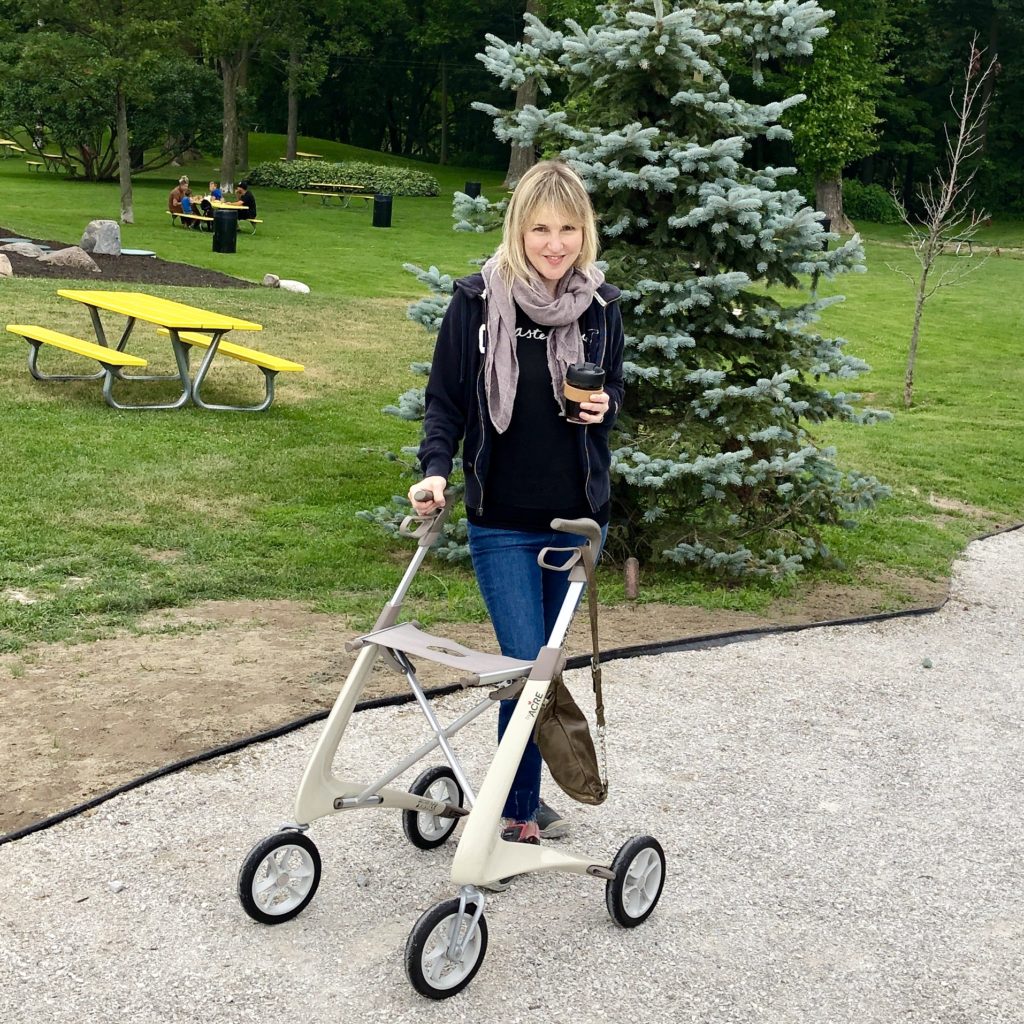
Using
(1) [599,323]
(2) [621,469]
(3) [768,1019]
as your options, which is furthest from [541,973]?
(2) [621,469]

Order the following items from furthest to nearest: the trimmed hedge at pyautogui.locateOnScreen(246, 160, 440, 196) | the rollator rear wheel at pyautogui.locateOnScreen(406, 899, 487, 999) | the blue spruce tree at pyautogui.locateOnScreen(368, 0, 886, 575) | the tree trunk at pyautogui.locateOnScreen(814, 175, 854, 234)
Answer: the tree trunk at pyautogui.locateOnScreen(814, 175, 854, 234) → the trimmed hedge at pyautogui.locateOnScreen(246, 160, 440, 196) → the blue spruce tree at pyautogui.locateOnScreen(368, 0, 886, 575) → the rollator rear wheel at pyautogui.locateOnScreen(406, 899, 487, 999)

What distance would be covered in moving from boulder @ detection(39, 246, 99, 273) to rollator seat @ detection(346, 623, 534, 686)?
1638 centimetres

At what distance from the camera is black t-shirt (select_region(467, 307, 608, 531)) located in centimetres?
391

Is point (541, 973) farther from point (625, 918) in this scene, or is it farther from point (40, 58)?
point (40, 58)

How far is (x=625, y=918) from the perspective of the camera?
3938 millimetres

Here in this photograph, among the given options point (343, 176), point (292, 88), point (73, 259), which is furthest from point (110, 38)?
point (292, 88)

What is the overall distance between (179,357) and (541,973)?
334 inches

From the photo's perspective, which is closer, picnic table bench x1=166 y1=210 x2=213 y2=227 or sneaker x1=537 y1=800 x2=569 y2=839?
sneaker x1=537 y1=800 x2=569 y2=839

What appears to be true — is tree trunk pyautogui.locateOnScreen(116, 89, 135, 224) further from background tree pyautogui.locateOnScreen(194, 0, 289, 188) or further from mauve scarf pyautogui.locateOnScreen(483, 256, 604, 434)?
mauve scarf pyautogui.locateOnScreen(483, 256, 604, 434)

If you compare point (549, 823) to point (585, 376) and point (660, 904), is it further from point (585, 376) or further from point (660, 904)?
point (585, 376)

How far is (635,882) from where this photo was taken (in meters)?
3.97

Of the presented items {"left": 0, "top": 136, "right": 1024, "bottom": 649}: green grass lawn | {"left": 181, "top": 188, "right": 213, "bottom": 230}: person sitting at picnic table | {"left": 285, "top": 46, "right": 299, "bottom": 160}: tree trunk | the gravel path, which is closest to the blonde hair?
the gravel path

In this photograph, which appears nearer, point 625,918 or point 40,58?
point 625,918

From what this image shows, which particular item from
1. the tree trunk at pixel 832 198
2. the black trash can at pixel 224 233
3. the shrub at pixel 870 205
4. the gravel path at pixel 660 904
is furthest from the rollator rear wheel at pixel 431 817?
the shrub at pixel 870 205
